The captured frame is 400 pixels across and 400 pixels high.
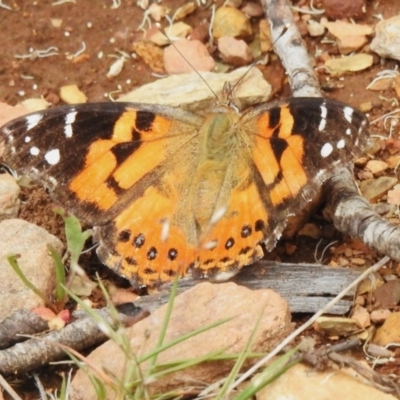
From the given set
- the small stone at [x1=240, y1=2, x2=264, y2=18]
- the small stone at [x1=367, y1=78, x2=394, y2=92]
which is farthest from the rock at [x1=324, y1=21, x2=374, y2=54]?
the small stone at [x1=240, y1=2, x2=264, y2=18]

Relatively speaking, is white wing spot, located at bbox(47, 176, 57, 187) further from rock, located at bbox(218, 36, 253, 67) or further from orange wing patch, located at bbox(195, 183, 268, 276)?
rock, located at bbox(218, 36, 253, 67)

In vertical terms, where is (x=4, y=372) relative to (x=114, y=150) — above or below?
below

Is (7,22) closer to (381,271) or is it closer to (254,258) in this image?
(254,258)

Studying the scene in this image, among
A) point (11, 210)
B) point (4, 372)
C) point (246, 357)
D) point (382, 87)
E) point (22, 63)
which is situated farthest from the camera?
point (22, 63)

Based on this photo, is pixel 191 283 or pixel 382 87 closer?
pixel 191 283

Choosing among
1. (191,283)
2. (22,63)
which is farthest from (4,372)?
(22,63)

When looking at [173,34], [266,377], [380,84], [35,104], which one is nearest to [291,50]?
[380,84]

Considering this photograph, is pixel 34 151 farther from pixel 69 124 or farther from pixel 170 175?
pixel 170 175
